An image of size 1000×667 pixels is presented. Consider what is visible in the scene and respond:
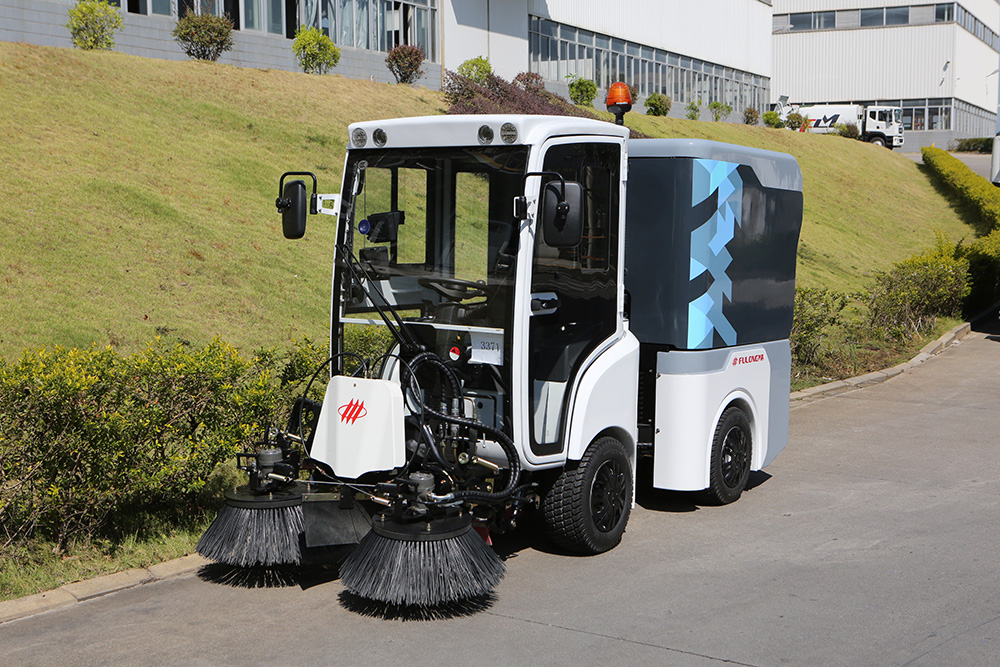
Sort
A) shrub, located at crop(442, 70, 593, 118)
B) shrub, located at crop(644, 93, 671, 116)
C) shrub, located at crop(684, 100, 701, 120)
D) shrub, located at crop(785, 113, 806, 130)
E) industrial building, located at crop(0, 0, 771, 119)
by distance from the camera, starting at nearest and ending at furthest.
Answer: industrial building, located at crop(0, 0, 771, 119), shrub, located at crop(442, 70, 593, 118), shrub, located at crop(644, 93, 671, 116), shrub, located at crop(684, 100, 701, 120), shrub, located at crop(785, 113, 806, 130)

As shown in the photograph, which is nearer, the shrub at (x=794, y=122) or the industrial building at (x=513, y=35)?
the industrial building at (x=513, y=35)

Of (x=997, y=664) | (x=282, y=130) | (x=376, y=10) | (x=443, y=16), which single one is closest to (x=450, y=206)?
(x=997, y=664)

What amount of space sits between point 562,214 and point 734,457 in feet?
10.1

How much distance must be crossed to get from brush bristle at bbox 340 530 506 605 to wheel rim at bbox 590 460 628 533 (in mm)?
1287

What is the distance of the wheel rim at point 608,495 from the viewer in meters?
6.25


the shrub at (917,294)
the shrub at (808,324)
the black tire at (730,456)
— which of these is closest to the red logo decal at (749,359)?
the black tire at (730,456)

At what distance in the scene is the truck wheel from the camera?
19.8 ft

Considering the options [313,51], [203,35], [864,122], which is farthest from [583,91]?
[864,122]

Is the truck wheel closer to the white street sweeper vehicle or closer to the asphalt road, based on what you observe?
the white street sweeper vehicle

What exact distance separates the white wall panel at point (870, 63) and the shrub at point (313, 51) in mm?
47095

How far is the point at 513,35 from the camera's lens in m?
36.8

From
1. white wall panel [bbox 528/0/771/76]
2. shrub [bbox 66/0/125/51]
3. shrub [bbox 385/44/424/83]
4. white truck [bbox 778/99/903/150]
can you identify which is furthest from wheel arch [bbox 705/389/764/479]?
white truck [bbox 778/99/903/150]

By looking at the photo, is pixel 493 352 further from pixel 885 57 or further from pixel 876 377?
pixel 885 57

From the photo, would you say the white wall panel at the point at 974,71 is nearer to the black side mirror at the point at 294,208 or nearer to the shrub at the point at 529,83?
the shrub at the point at 529,83
